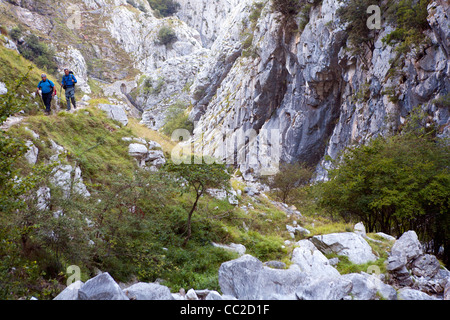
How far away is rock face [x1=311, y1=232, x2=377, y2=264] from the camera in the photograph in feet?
33.6

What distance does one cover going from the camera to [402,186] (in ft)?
39.9

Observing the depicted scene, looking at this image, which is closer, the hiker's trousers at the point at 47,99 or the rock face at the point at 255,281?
the rock face at the point at 255,281

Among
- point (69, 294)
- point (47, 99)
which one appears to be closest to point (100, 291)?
point (69, 294)

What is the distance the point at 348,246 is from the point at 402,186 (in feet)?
13.9

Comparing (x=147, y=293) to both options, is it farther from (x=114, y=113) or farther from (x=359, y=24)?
(x=359, y=24)

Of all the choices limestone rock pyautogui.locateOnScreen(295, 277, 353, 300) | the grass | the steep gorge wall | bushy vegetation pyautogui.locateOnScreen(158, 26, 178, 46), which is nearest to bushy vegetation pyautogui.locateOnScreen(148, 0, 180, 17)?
bushy vegetation pyautogui.locateOnScreen(158, 26, 178, 46)

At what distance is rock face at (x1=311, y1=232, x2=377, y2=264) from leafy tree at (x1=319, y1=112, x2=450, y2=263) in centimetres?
250

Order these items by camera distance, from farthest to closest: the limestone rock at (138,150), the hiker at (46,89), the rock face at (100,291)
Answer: the limestone rock at (138,150)
the hiker at (46,89)
the rock face at (100,291)

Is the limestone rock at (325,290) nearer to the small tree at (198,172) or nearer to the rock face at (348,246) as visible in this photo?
the rock face at (348,246)

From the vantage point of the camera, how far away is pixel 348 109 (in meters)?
29.2

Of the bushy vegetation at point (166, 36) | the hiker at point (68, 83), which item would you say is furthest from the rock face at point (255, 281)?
the bushy vegetation at point (166, 36)

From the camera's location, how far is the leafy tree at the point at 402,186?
1177cm

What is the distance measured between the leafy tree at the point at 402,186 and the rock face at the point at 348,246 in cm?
250

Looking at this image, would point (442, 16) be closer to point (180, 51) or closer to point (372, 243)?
point (372, 243)
